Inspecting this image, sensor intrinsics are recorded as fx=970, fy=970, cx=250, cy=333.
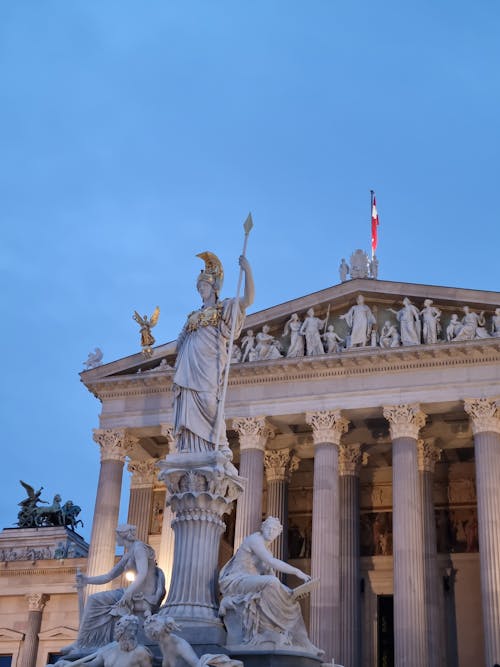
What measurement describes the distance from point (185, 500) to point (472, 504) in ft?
93.8

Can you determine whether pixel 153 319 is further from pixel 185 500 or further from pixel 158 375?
pixel 185 500

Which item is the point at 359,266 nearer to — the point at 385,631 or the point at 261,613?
the point at 385,631

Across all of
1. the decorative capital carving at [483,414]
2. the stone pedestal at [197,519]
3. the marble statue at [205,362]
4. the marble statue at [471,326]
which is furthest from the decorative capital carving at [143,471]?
the stone pedestal at [197,519]

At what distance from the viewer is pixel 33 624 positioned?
41312mm

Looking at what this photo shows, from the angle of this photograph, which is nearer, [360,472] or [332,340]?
[332,340]

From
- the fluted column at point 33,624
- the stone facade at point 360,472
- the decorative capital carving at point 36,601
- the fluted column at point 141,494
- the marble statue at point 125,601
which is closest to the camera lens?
the marble statue at point 125,601

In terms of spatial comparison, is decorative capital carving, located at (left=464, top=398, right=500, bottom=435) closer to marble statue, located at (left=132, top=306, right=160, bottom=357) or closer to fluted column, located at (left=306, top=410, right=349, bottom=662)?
fluted column, located at (left=306, top=410, right=349, bottom=662)

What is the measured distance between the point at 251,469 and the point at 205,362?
21366 mm

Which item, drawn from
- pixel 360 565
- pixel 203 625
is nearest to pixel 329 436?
pixel 360 565

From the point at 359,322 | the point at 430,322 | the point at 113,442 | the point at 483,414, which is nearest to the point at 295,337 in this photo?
the point at 359,322

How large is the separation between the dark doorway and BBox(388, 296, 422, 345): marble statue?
36.2ft

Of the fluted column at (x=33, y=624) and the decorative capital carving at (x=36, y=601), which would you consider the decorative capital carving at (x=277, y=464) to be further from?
the fluted column at (x=33, y=624)

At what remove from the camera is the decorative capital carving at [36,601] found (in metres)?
41.5

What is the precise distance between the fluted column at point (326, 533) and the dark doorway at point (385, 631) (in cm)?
668
